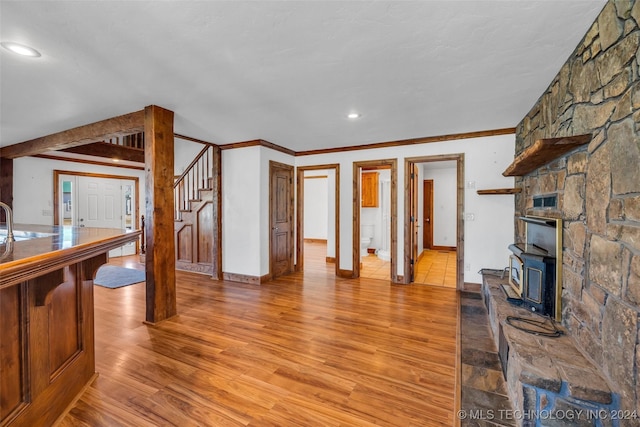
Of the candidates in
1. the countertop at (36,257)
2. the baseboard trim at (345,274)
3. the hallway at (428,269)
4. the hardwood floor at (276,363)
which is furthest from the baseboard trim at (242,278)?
the countertop at (36,257)

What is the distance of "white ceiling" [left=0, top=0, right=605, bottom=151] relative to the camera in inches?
63.7

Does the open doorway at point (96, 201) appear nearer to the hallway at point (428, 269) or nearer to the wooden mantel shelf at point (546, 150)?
the hallway at point (428, 269)

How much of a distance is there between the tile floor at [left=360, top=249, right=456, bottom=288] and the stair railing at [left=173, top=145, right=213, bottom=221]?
11.3ft

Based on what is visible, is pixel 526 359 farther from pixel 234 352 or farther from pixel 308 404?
pixel 234 352

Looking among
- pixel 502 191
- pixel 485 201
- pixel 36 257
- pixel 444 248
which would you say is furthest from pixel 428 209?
pixel 36 257

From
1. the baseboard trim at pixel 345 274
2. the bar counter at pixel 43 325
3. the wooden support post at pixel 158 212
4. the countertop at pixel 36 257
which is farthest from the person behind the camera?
the baseboard trim at pixel 345 274

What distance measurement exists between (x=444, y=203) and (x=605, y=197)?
6775mm

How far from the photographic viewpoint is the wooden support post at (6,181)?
17.6ft

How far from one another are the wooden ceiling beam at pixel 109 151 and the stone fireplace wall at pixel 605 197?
7282mm

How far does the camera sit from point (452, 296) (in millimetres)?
3945

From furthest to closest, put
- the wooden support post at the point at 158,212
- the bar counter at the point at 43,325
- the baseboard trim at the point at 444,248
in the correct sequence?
1. the baseboard trim at the point at 444,248
2. the wooden support post at the point at 158,212
3. the bar counter at the point at 43,325

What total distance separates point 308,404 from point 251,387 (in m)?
0.43

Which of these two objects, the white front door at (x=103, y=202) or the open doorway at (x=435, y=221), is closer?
the open doorway at (x=435, y=221)

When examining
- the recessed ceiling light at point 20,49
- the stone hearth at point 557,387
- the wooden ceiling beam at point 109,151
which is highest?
the wooden ceiling beam at point 109,151
